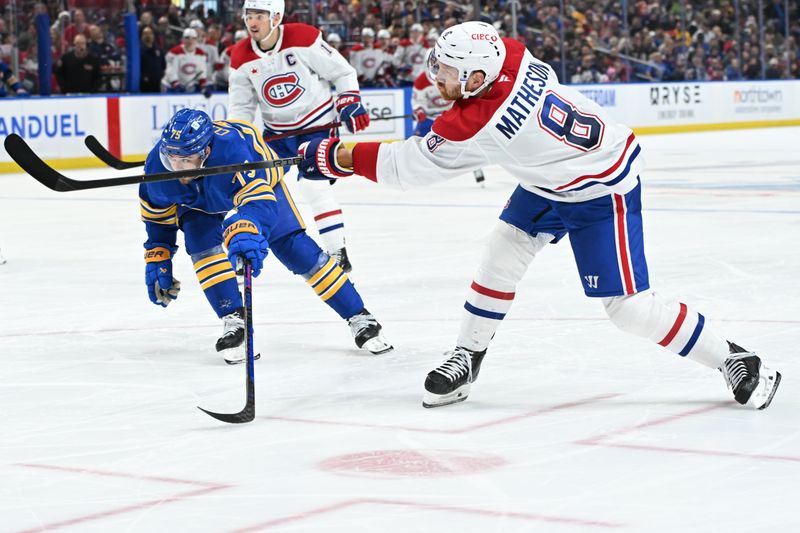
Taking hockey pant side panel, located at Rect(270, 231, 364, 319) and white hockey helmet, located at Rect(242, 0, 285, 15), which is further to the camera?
white hockey helmet, located at Rect(242, 0, 285, 15)

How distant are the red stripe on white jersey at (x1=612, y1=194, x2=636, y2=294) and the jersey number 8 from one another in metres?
0.17

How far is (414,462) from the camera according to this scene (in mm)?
3150

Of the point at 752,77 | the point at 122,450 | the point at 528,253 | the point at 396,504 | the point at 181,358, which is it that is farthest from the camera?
the point at 752,77

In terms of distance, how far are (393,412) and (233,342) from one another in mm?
1000

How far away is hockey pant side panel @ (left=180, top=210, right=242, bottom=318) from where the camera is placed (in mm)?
4652

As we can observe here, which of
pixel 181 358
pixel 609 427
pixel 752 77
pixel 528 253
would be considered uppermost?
pixel 528 253

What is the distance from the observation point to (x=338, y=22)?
16656 mm

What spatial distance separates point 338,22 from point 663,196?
23.1 feet

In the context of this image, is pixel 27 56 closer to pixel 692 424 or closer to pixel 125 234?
pixel 125 234

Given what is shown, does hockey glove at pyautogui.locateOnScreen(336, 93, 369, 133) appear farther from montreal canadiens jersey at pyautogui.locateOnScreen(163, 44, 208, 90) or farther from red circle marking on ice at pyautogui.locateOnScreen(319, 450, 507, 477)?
montreal canadiens jersey at pyautogui.locateOnScreen(163, 44, 208, 90)

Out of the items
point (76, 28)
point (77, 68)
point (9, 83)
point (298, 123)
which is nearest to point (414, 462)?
point (298, 123)

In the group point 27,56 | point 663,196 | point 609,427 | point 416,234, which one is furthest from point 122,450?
point 27,56

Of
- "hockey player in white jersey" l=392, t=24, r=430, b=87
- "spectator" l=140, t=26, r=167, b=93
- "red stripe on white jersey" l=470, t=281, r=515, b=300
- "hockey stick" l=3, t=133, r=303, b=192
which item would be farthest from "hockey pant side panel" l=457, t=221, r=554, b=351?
"hockey player in white jersey" l=392, t=24, r=430, b=87

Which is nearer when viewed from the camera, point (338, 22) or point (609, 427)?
point (609, 427)
